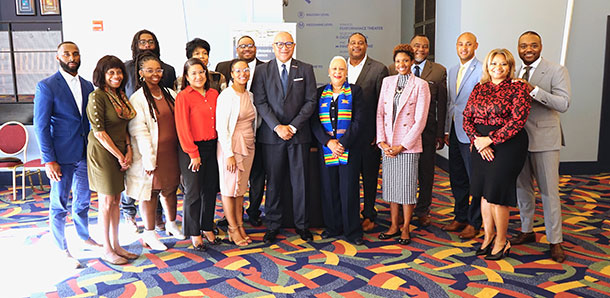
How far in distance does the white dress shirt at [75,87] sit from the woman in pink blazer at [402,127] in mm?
2394

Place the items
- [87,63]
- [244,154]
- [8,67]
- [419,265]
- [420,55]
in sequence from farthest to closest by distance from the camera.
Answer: [8,67], [87,63], [420,55], [244,154], [419,265]

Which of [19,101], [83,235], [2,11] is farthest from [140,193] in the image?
[2,11]

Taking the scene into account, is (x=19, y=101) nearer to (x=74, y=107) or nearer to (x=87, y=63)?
→ (x=87, y=63)

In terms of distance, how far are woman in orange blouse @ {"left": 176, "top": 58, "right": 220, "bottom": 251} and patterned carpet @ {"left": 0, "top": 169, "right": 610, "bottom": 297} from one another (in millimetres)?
306

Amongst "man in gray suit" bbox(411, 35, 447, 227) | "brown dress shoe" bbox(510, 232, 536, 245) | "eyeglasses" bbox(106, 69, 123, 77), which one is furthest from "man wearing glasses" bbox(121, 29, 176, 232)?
"brown dress shoe" bbox(510, 232, 536, 245)

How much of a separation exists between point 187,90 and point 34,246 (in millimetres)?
1969

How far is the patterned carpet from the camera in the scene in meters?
3.17

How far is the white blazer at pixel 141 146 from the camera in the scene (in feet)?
11.9

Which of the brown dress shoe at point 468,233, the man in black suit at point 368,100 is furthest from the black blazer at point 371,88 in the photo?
the brown dress shoe at point 468,233

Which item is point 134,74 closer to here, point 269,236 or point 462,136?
point 269,236

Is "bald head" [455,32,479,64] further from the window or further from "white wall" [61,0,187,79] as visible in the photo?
the window

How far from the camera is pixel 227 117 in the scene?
150 inches

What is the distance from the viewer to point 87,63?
6.02 m

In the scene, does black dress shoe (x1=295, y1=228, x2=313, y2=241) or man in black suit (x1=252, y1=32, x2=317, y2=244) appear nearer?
man in black suit (x1=252, y1=32, x2=317, y2=244)
